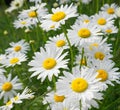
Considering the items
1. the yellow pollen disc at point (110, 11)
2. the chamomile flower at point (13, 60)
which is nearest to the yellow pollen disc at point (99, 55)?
the chamomile flower at point (13, 60)

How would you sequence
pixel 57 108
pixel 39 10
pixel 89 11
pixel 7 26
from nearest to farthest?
1. pixel 57 108
2. pixel 39 10
3. pixel 89 11
4. pixel 7 26

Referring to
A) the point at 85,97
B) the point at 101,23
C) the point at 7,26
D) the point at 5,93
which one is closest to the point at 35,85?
the point at 5,93

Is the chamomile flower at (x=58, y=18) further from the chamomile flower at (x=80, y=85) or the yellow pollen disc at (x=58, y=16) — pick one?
the chamomile flower at (x=80, y=85)

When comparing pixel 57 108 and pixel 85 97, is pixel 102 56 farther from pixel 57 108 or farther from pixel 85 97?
pixel 85 97

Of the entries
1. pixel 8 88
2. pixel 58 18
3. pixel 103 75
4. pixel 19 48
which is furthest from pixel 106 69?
pixel 19 48

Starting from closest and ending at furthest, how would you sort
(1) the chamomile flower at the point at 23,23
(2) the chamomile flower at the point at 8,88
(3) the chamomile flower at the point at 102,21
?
(2) the chamomile flower at the point at 8,88, (3) the chamomile flower at the point at 102,21, (1) the chamomile flower at the point at 23,23

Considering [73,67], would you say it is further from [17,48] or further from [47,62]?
[17,48]
